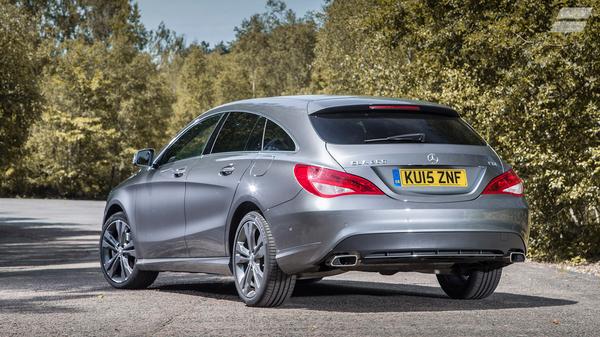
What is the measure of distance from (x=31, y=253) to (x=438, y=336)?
13006 millimetres

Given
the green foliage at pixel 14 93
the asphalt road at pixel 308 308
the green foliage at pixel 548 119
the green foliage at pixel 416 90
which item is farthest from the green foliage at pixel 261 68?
the asphalt road at pixel 308 308

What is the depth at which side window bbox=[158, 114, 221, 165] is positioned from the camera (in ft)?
31.4

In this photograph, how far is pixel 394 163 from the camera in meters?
7.85

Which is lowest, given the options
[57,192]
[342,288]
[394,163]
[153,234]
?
[57,192]

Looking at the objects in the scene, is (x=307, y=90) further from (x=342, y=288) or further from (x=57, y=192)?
(x=342, y=288)

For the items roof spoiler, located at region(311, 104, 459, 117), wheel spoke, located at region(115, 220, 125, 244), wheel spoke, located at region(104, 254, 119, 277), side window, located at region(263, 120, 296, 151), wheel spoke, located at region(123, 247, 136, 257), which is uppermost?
roof spoiler, located at region(311, 104, 459, 117)

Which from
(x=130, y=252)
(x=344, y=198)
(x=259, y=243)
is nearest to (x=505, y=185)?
(x=344, y=198)

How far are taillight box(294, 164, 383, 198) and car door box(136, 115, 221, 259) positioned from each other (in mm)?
2008

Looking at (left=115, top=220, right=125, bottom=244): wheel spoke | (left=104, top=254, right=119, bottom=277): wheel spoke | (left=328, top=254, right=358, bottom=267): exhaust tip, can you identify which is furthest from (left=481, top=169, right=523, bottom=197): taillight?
(left=104, top=254, right=119, bottom=277): wheel spoke

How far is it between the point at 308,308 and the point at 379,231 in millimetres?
1200

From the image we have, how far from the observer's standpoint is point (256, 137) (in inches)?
345

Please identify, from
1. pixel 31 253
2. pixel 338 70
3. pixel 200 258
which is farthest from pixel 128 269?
pixel 338 70

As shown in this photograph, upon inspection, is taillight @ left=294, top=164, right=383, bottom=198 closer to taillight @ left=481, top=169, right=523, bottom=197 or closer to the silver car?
the silver car

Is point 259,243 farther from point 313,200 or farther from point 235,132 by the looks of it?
point 235,132
